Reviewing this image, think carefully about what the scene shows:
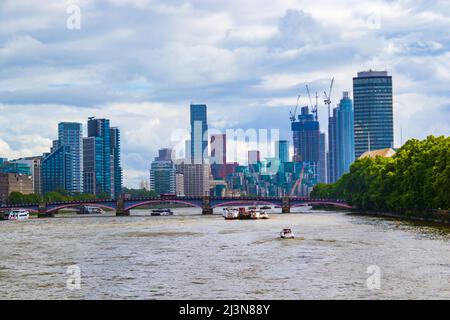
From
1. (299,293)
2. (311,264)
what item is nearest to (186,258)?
(311,264)

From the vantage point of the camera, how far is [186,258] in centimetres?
Answer: 7000

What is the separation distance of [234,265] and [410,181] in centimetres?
6593

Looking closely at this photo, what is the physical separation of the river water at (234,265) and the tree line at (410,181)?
1383cm

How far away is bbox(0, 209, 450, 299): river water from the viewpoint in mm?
50269

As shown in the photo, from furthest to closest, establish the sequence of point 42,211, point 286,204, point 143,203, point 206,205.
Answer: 1. point 286,204
2. point 206,205
3. point 143,203
4. point 42,211

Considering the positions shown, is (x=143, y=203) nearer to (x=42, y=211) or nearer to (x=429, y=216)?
(x=42, y=211)

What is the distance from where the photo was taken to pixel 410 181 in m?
124

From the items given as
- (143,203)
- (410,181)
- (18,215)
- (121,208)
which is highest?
(410,181)

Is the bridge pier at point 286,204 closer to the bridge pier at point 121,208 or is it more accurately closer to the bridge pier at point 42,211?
the bridge pier at point 121,208

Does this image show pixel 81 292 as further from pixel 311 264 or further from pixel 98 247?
pixel 98 247

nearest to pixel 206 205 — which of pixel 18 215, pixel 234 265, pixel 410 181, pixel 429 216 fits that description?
pixel 18 215

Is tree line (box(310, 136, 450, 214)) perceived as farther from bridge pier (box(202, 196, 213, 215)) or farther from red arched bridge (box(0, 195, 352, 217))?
bridge pier (box(202, 196, 213, 215))

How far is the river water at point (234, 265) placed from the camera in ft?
165

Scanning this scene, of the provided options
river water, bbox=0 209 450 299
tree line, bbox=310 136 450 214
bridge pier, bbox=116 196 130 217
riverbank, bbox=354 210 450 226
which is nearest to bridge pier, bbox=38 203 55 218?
bridge pier, bbox=116 196 130 217
